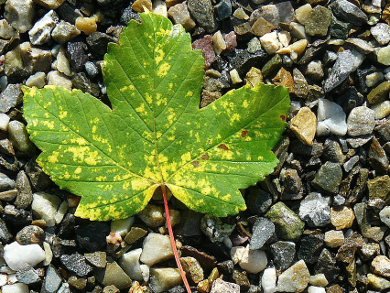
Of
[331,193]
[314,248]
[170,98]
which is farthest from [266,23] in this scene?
[314,248]

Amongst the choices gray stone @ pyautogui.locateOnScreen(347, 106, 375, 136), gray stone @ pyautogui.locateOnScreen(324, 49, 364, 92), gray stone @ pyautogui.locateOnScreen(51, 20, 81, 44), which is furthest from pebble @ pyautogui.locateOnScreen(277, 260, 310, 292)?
gray stone @ pyautogui.locateOnScreen(51, 20, 81, 44)

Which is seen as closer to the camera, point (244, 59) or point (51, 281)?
point (51, 281)

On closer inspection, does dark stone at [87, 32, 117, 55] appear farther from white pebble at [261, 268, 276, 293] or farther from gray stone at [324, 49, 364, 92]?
white pebble at [261, 268, 276, 293]

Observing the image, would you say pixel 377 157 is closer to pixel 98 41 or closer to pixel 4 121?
pixel 98 41

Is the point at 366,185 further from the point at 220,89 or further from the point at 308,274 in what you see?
the point at 220,89

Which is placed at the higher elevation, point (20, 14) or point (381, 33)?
point (20, 14)

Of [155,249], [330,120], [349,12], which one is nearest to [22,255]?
[155,249]
